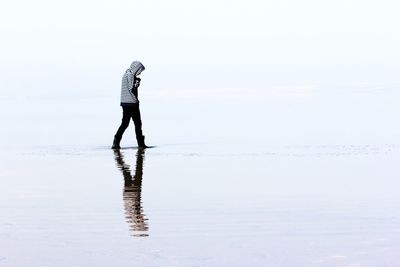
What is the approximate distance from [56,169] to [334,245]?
8.20 metres

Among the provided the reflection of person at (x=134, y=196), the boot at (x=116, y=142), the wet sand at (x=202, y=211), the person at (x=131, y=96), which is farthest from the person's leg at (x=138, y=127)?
the wet sand at (x=202, y=211)

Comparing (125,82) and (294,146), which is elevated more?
(125,82)

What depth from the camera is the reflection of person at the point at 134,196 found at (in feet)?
30.8

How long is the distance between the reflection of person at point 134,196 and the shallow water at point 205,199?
14 millimetres

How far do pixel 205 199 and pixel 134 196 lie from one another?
881mm

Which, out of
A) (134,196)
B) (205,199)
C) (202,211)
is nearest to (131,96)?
(134,196)

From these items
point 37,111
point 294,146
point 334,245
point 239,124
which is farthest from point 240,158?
point 37,111

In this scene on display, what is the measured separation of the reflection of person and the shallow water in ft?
0.05

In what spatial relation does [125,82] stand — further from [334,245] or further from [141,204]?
[334,245]

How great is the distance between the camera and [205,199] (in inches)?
447

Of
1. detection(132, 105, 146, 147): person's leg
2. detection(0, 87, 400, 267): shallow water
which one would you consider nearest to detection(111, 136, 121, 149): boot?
detection(0, 87, 400, 267): shallow water

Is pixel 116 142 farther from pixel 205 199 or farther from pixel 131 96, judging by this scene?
pixel 205 199

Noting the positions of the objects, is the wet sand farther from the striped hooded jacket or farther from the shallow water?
the striped hooded jacket

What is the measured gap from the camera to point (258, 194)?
38.7 feet
